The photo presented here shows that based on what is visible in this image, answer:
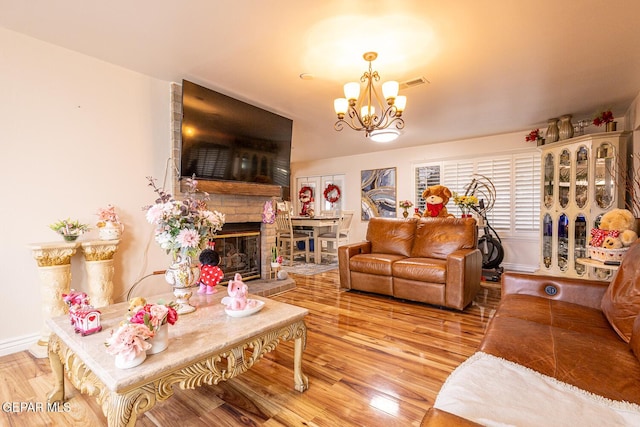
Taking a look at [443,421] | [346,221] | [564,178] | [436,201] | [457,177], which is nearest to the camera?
[443,421]

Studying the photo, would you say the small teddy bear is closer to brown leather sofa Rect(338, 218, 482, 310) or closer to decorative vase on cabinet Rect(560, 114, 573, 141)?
brown leather sofa Rect(338, 218, 482, 310)

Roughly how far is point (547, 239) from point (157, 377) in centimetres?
491

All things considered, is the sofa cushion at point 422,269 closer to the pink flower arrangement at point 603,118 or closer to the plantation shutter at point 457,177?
the plantation shutter at point 457,177

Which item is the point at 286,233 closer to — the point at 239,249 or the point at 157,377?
the point at 239,249

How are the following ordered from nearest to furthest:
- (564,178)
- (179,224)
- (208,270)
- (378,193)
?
(179,224)
(208,270)
(564,178)
(378,193)

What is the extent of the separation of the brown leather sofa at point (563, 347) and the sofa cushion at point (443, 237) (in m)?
1.33

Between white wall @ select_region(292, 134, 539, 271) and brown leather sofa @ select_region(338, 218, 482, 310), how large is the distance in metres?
1.68

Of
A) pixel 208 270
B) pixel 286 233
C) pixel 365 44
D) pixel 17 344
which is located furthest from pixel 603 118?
pixel 17 344

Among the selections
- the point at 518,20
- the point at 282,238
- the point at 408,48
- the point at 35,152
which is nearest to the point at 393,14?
the point at 408,48

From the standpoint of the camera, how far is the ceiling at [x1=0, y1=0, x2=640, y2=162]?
188cm

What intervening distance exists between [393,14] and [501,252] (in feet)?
12.6

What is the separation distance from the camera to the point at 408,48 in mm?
2346

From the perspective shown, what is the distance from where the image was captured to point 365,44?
2297 millimetres

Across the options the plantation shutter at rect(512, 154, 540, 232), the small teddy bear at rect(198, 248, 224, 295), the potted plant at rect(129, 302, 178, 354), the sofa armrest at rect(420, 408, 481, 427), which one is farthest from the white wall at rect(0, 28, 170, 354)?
the plantation shutter at rect(512, 154, 540, 232)
